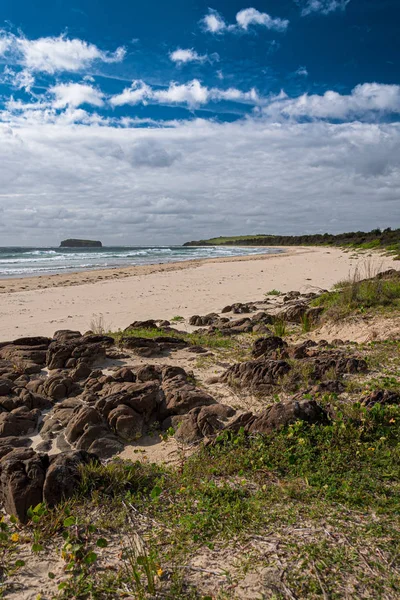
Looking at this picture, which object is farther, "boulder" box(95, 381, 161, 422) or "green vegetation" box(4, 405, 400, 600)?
"boulder" box(95, 381, 161, 422)

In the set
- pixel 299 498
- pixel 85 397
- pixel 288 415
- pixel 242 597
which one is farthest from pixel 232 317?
pixel 242 597

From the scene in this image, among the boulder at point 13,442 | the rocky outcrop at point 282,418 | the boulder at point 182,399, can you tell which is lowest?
the boulder at point 13,442

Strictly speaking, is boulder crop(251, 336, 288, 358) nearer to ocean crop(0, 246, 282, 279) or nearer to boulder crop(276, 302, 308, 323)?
boulder crop(276, 302, 308, 323)

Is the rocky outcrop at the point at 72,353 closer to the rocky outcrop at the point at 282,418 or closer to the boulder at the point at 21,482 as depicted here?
the boulder at the point at 21,482

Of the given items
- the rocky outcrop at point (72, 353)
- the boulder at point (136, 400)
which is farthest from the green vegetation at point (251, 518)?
the rocky outcrop at point (72, 353)

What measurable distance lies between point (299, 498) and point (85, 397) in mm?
3560

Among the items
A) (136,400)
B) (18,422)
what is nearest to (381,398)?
(136,400)

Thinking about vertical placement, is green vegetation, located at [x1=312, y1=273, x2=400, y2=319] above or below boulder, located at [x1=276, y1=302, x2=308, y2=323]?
above

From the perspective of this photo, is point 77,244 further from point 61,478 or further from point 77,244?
point 61,478

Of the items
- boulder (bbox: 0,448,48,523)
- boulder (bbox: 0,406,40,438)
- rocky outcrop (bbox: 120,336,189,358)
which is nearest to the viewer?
boulder (bbox: 0,448,48,523)

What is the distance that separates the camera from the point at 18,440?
4973 millimetres

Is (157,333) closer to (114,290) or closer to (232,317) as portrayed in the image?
(232,317)

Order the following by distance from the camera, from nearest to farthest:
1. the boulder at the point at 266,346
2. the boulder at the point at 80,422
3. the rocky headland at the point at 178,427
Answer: the rocky headland at the point at 178,427
the boulder at the point at 80,422
the boulder at the point at 266,346

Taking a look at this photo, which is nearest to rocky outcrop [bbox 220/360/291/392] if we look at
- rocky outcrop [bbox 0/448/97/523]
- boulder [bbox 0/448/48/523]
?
rocky outcrop [bbox 0/448/97/523]
